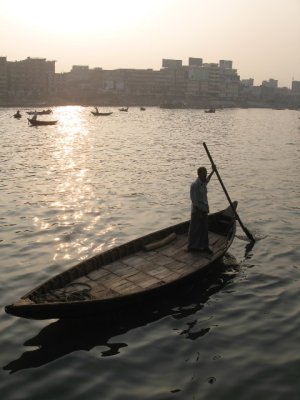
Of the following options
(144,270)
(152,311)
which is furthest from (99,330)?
(144,270)

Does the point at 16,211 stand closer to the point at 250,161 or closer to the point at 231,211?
the point at 231,211

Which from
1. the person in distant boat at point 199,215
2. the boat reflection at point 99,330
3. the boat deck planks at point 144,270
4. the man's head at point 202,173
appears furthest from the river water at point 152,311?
the man's head at point 202,173

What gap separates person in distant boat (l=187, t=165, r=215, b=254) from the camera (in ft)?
39.0

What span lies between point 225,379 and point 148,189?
16.6m

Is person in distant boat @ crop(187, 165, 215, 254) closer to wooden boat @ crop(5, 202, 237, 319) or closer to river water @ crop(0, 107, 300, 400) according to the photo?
wooden boat @ crop(5, 202, 237, 319)

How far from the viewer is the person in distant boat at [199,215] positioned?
11883 mm

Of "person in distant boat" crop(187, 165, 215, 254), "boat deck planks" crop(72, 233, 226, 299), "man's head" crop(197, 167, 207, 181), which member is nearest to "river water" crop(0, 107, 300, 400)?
"boat deck planks" crop(72, 233, 226, 299)

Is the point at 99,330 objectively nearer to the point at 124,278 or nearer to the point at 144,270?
the point at 124,278

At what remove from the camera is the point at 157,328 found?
9.64 m

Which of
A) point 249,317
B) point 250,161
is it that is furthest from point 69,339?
point 250,161

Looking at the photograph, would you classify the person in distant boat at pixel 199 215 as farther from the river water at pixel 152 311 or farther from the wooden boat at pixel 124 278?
the river water at pixel 152 311

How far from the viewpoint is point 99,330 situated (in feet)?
30.6

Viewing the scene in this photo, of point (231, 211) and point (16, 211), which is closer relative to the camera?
point (231, 211)

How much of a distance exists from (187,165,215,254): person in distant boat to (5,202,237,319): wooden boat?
0.26 m
